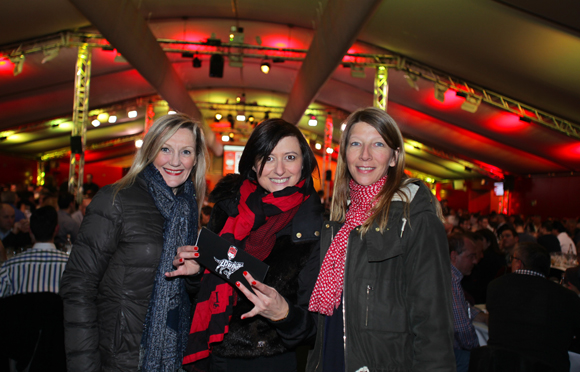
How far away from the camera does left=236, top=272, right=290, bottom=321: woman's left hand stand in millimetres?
1402

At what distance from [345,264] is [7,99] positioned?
1400cm

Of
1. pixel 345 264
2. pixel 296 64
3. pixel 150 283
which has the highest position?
pixel 296 64

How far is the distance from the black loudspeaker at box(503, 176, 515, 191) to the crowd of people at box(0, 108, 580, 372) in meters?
17.8

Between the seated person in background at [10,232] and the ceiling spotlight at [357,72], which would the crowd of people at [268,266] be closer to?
the seated person in background at [10,232]

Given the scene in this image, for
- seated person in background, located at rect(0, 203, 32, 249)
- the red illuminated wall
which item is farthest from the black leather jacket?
the red illuminated wall

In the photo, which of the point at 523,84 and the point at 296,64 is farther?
the point at 296,64

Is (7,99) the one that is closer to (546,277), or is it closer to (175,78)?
(175,78)

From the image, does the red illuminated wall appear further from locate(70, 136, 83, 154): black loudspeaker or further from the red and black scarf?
the red and black scarf

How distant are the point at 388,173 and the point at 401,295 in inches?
19.4

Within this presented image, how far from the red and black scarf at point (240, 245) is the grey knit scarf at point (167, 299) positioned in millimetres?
90

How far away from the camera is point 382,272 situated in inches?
58.4

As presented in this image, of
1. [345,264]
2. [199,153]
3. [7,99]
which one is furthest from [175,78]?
[345,264]

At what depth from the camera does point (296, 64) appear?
40.4 ft

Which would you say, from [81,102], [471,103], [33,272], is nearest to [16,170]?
A: [81,102]
